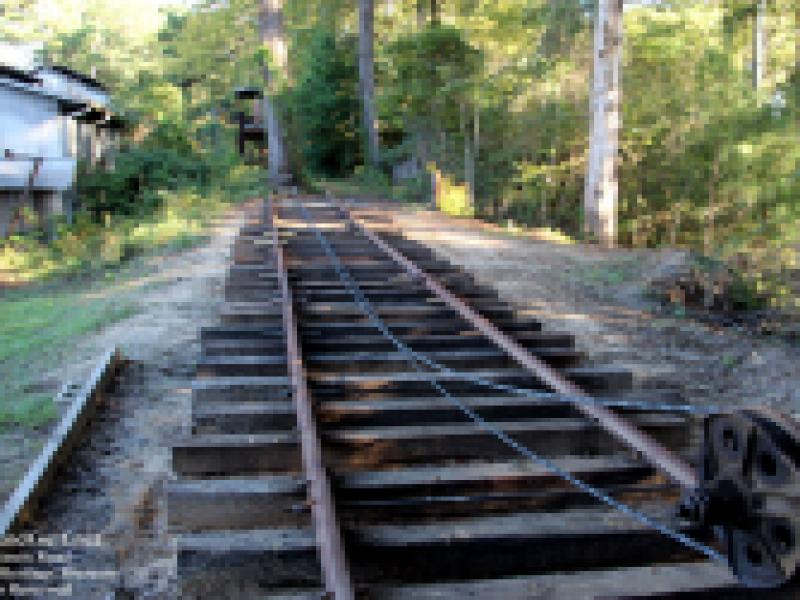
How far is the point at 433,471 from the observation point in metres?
3.93

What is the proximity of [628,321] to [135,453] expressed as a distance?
5433 millimetres

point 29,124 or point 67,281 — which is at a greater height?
point 29,124

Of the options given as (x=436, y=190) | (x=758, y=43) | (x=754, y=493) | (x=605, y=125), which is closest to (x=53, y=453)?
(x=754, y=493)

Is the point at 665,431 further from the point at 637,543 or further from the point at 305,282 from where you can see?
the point at 305,282

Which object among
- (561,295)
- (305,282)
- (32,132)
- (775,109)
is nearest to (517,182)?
(775,109)

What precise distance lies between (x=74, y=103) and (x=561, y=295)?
71.9ft

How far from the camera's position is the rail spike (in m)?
2.51

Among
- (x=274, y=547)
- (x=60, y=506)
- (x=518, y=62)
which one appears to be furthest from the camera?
(x=518, y=62)

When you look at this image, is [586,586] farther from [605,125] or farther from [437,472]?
[605,125]

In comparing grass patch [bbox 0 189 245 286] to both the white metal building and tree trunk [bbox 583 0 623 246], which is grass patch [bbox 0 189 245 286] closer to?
the white metal building

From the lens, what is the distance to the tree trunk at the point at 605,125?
1418 cm

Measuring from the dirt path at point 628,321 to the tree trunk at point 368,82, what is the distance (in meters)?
15.4

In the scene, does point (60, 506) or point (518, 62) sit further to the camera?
point (518, 62)

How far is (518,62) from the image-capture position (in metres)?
20.7
